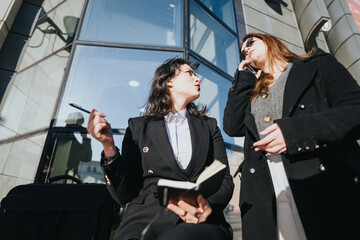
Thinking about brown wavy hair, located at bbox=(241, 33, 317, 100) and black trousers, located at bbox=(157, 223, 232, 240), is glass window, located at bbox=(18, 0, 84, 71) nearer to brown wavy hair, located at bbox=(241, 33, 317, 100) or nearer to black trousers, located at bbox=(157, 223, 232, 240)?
brown wavy hair, located at bbox=(241, 33, 317, 100)

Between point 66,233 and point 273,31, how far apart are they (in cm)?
809

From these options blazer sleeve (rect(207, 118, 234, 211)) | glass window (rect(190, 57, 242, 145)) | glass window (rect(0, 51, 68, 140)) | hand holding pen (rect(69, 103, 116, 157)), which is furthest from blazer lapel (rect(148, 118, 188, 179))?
glass window (rect(0, 51, 68, 140))

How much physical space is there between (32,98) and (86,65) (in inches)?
59.5

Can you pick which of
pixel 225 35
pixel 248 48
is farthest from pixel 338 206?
pixel 225 35

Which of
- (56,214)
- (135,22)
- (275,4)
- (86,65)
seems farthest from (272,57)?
(275,4)

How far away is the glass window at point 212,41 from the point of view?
16.8 ft

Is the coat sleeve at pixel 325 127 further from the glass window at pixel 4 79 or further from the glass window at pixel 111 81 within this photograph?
the glass window at pixel 4 79

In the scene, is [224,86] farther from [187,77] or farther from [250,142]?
[250,142]

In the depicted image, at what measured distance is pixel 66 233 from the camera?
64.5 inches

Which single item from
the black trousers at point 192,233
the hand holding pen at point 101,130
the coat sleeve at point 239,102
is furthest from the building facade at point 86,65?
the black trousers at point 192,233

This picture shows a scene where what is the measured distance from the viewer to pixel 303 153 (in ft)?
4.11

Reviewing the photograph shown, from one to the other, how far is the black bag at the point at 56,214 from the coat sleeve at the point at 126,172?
1.23 feet

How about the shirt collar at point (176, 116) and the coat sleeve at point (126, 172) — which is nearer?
the coat sleeve at point (126, 172)

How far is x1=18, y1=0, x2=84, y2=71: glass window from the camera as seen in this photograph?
490cm
